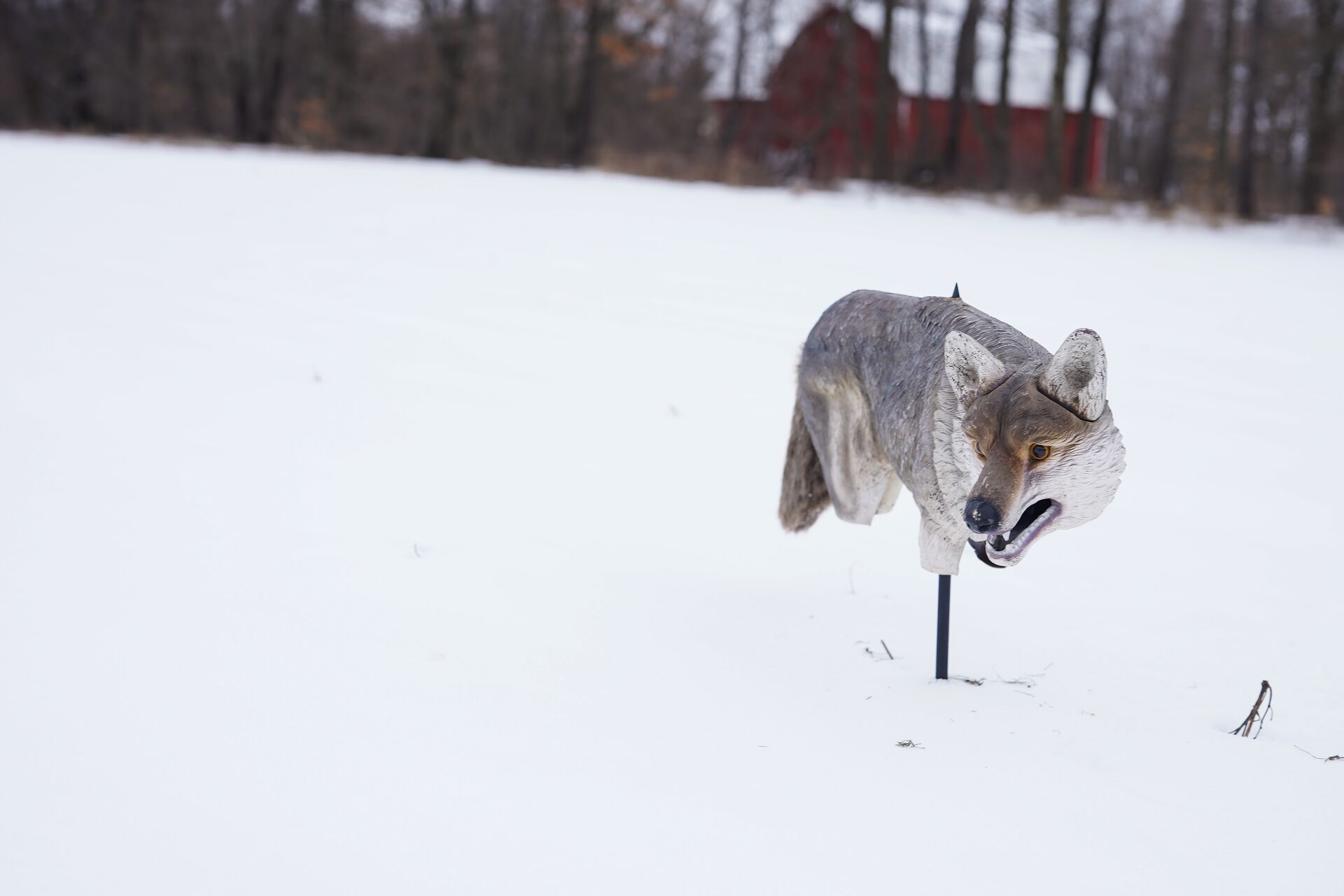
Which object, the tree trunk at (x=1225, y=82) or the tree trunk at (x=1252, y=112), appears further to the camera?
the tree trunk at (x=1225, y=82)

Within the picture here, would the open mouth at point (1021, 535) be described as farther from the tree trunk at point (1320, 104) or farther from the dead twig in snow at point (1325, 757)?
the tree trunk at point (1320, 104)

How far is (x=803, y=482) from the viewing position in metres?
4.01

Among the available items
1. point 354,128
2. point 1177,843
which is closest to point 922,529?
point 1177,843

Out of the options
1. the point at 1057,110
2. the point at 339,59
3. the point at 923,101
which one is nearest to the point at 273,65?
the point at 339,59

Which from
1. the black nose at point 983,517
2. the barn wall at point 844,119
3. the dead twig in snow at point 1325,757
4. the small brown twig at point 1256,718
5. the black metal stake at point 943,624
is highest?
the barn wall at point 844,119

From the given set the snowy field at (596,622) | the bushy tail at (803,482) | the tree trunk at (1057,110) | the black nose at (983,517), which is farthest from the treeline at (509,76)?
the black nose at (983,517)

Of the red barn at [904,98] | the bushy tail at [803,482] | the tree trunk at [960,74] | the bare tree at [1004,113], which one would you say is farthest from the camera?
the red barn at [904,98]

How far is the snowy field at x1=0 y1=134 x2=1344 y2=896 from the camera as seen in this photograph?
111 inches

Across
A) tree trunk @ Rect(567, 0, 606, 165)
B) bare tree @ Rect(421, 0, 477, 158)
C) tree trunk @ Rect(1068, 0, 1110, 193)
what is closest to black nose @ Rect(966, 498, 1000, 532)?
tree trunk @ Rect(1068, 0, 1110, 193)

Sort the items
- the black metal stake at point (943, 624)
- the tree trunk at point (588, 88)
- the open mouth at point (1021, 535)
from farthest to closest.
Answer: the tree trunk at point (588, 88)
the black metal stake at point (943, 624)
the open mouth at point (1021, 535)

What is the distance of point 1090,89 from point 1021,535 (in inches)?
966

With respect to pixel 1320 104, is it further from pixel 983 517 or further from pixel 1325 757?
pixel 983 517

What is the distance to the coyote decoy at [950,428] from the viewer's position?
2637 millimetres

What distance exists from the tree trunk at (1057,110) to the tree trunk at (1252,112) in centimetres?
290
